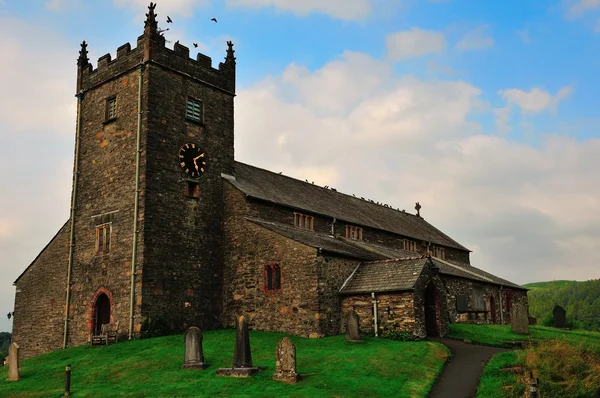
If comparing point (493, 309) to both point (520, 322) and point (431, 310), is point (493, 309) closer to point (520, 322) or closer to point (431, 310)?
point (520, 322)

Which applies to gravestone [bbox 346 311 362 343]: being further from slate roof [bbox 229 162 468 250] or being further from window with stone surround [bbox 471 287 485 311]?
window with stone surround [bbox 471 287 485 311]

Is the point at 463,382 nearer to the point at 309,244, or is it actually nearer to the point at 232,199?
the point at 309,244

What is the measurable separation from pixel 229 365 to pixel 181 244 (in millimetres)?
10211

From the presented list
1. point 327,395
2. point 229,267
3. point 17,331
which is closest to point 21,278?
point 17,331

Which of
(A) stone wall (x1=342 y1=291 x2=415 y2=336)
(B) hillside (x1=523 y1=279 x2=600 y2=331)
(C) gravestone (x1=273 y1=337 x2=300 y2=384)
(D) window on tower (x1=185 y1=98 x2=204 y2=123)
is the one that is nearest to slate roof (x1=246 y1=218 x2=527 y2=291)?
(A) stone wall (x1=342 y1=291 x2=415 y2=336)

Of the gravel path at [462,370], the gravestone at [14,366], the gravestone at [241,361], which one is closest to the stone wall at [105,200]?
the gravestone at [14,366]

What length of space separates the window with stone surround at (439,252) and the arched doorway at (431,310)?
20.9 meters

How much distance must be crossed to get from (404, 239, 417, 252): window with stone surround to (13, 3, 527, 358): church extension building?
11.3m

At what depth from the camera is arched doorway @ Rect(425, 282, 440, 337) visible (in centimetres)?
2925

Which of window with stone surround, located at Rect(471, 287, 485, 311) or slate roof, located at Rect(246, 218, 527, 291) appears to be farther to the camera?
window with stone surround, located at Rect(471, 287, 485, 311)

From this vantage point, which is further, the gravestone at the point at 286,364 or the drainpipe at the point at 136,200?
the drainpipe at the point at 136,200

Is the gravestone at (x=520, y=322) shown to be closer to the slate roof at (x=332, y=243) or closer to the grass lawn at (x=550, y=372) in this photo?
the slate roof at (x=332, y=243)

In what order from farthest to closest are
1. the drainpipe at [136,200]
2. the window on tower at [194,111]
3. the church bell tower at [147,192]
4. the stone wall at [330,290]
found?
the window on tower at [194,111], the church bell tower at [147,192], the stone wall at [330,290], the drainpipe at [136,200]

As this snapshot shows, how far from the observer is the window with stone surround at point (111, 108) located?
3243 cm
